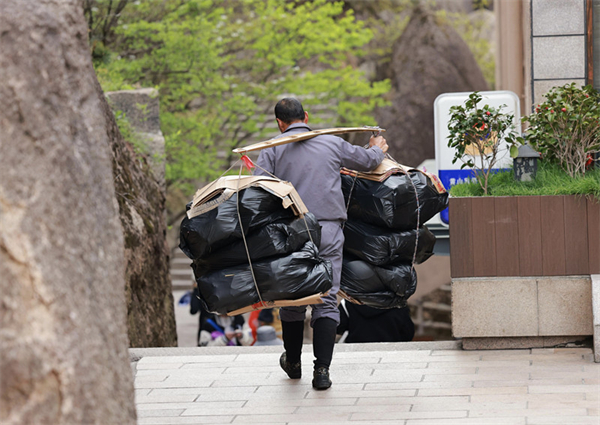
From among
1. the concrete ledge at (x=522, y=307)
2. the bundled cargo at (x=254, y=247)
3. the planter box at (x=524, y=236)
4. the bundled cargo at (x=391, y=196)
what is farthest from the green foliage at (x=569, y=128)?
the bundled cargo at (x=254, y=247)

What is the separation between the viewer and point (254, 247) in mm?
4699

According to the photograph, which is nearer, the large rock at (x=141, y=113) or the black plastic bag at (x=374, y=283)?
the black plastic bag at (x=374, y=283)

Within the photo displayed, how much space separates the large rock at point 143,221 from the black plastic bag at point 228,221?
3.78m

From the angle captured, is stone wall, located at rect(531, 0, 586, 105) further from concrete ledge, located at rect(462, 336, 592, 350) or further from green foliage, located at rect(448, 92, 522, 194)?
concrete ledge, located at rect(462, 336, 592, 350)

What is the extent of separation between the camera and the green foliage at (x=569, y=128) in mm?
5832

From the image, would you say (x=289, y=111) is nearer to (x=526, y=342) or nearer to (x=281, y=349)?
(x=281, y=349)

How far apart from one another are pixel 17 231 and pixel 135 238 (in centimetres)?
670

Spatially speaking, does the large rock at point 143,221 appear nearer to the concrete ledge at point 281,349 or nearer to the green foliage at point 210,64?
the green foliage at point 210,64

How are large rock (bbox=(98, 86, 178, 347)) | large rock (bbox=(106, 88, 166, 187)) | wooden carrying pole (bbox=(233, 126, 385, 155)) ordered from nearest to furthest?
wooden carrying pole (bbox=(233, 126, 385, 155)) → large rock (bbox=(98, 86, 178, 347)) → large rock (bbox=(106, 88, 166, 187))

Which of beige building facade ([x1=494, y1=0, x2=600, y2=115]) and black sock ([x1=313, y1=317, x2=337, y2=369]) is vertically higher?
beige building facade ([x1=494, y1=0, x2=600, y2=115])

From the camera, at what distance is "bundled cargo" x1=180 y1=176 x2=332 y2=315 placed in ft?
15.2

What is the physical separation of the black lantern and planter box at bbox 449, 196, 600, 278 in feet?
1.43

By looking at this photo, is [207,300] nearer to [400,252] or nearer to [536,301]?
[400,252]

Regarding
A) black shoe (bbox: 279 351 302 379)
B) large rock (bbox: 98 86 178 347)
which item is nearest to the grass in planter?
black shoe (bbox: 279 351 302 379)
